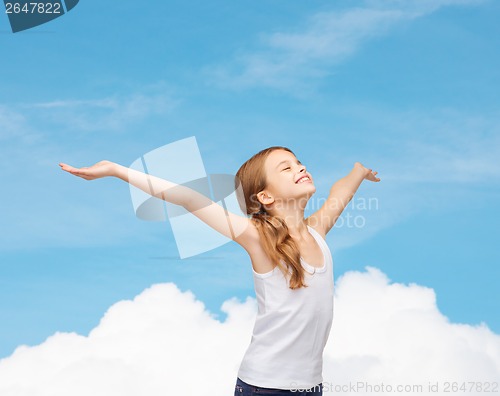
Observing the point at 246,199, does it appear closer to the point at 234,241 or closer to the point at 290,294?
the point at 234,241

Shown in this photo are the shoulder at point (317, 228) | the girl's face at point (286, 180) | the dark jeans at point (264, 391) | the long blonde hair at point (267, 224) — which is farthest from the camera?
the shoulder at point (317, 228)

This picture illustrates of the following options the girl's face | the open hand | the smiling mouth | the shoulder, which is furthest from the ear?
the open hand

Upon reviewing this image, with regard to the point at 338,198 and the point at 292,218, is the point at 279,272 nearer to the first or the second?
the point at 292,218

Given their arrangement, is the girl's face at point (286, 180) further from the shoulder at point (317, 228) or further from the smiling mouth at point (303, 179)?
the shoulder at point (317, 228)

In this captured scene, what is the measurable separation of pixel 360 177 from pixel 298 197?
1.11 m

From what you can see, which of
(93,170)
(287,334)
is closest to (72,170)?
(93,170)

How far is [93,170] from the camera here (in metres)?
3.56

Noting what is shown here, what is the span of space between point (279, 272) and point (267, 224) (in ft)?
1.05

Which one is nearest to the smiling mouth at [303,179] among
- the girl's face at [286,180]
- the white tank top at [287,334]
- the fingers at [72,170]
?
the girl's face at [286,180]

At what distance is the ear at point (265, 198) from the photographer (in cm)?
414

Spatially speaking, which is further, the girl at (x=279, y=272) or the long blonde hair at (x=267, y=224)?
the long blonde hair at (x=267, y=224)

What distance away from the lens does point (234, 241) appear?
396 cm

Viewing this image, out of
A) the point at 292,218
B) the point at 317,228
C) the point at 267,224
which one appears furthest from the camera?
the point at 317,228

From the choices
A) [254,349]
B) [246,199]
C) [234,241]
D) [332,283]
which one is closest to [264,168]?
[246,199]
